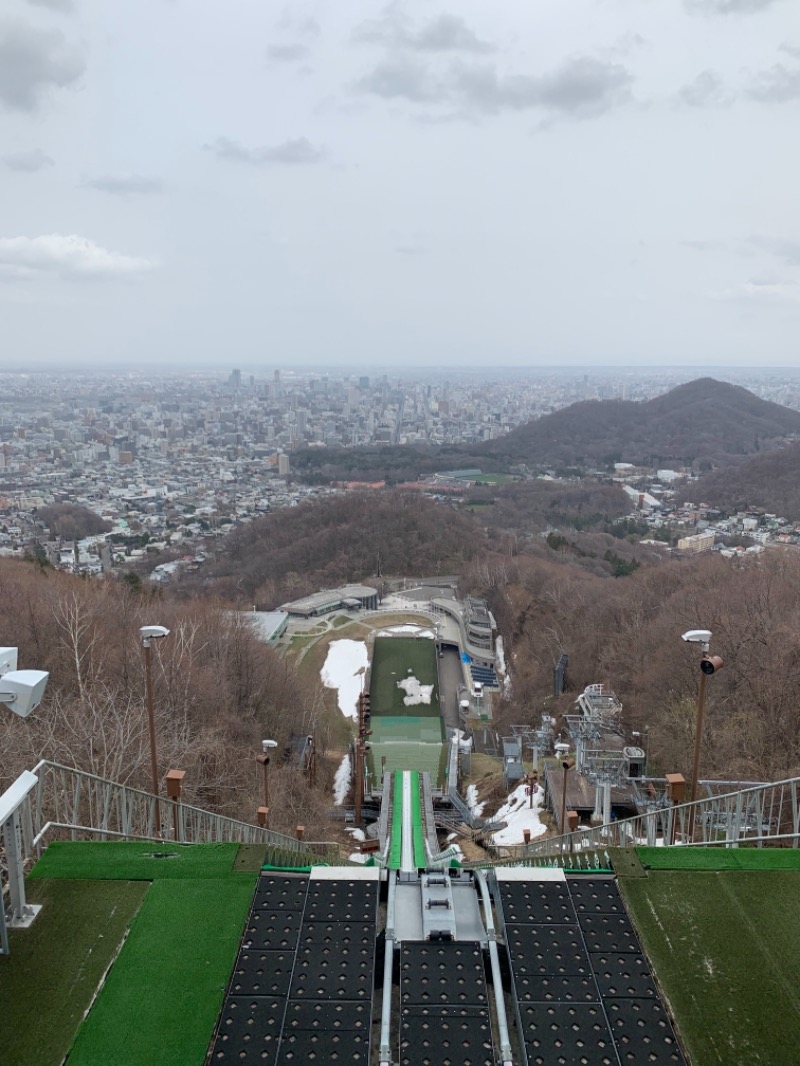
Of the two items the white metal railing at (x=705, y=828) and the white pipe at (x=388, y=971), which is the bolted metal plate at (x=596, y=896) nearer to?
the white metal railing at (x=705, y=828)

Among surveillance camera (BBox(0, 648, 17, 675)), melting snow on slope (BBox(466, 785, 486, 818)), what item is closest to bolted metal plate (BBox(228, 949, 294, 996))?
surveillance camera (BBox(0, 648, 17, 675))

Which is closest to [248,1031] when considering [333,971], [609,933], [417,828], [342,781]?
[333,971]

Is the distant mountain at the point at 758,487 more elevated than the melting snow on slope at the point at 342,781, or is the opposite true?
the distant mountain at the point at 758,487

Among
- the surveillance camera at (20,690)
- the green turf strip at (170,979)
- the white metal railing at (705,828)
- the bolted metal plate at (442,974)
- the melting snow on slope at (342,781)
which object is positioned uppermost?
the surveillance camera at (20,690)

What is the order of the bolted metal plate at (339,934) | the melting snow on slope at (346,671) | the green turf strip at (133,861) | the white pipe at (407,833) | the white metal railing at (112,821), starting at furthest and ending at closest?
the melting snow on slope at (346,671)
the white pipe at (407,833)
the white metal railing at (112,821)
the green turf strip at (133,861)
the bolted metal plate at (339,934)

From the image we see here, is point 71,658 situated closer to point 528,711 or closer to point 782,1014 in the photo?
point 528,711

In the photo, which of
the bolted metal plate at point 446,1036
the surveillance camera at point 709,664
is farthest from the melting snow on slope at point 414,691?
the bolted metal plate at point 446,1036

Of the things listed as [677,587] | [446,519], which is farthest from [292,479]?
[677,587]

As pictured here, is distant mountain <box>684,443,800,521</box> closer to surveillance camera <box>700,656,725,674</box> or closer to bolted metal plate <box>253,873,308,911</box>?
surveillance camera <box>700,656,725,674</box>
